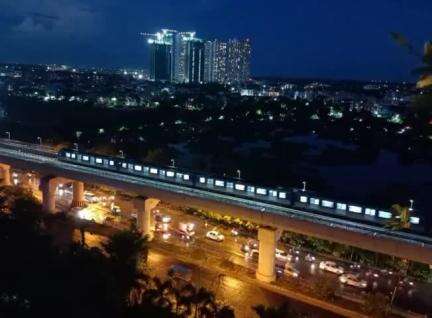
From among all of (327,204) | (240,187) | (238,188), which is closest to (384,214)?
(327,204)

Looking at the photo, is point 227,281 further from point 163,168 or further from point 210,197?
Answer: point 163,168

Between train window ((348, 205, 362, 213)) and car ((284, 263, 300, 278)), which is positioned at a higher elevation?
train window ((348, 205, 362, 213))

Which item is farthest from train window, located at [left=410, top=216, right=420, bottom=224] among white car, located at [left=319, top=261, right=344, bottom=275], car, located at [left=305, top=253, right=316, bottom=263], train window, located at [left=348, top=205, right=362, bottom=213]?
car, located at [left=305, top=253, right=316, bottom=263]

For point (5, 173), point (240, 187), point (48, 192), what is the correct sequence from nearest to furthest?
1. point (240, 187)
2. point (48, 192)
3. point (5, 173)

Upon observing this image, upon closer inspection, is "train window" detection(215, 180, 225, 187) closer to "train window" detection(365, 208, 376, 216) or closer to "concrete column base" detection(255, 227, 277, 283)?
"concrete column base" detection(255, 227, 277, 283)

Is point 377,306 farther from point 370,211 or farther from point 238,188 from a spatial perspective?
point 238,188

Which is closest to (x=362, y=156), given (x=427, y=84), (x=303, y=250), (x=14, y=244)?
(x=303, y=250)
